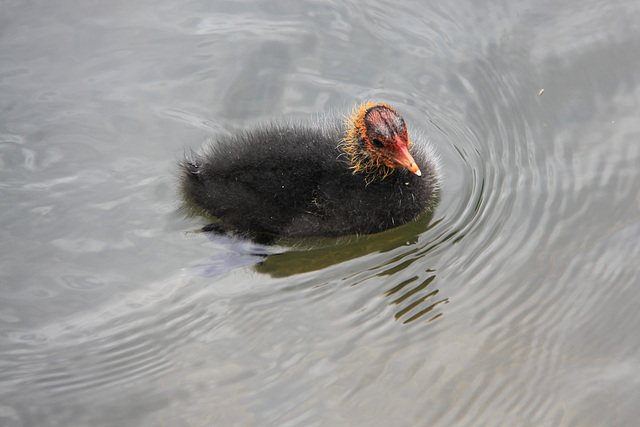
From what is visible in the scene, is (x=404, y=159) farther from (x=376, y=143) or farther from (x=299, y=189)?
(x=299, y=189)

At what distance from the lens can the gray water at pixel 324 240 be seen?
10.5ft

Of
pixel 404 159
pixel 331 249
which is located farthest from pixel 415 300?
pixel 404 159

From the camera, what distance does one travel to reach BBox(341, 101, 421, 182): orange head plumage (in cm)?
371

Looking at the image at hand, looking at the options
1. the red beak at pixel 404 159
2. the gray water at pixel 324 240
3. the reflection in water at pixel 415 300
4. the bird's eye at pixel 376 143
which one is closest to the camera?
the gray water at pixel 324 240

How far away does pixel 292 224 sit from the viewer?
396 centimetres

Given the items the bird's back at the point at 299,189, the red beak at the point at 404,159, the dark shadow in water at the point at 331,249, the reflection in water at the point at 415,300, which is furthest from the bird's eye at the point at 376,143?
the reflection in water at the point at 415,300

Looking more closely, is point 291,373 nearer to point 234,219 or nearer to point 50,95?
point 234,219

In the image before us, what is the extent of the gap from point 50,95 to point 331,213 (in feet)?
8.65

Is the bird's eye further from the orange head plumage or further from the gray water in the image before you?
the gray water

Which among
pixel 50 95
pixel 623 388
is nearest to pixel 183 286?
pixel 50 95

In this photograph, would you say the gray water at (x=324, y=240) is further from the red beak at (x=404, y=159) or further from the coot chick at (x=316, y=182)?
the red beak at (x=404, y=159)

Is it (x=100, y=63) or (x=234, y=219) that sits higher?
(x=100, y=63)

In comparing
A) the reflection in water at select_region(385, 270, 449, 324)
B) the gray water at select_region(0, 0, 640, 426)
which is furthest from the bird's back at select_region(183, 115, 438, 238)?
the reflection in water at select_region(385, 270, 449, 324)

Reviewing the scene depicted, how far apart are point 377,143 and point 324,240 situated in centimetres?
74
